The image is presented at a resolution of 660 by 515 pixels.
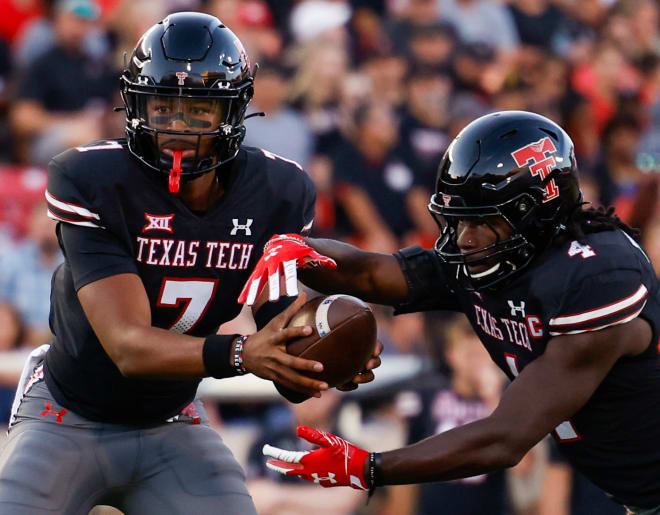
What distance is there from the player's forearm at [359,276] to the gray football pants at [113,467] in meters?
0.63

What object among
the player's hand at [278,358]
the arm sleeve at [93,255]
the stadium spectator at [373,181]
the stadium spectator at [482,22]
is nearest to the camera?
the player's hand at [278,358]

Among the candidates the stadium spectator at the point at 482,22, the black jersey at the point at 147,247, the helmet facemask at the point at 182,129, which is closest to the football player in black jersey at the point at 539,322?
the black jersey at the point at 147,247

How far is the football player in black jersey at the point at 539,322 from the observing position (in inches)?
120

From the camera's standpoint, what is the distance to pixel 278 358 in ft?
9.48

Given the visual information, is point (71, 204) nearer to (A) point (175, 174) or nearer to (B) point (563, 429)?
(A) point (175, 174)

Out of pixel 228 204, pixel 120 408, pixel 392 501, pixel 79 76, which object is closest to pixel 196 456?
pixel 120 408

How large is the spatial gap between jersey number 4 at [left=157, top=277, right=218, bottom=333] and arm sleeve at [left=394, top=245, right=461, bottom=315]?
0.70 metres

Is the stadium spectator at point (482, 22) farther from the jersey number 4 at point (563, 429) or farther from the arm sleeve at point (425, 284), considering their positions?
the jersey number 4 at point (563, 429)

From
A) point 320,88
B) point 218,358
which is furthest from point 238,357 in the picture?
point 320,88

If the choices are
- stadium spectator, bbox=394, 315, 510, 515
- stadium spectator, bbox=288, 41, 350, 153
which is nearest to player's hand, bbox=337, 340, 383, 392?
stadium spectator, bbox=394, 315, 510, 515

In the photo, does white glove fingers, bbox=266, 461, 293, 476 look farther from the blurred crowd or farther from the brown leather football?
the blurred crowd

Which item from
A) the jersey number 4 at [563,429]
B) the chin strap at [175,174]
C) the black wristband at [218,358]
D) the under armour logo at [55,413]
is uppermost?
the chin strap at [175,174]

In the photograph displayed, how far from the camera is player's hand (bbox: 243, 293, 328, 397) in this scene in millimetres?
2891

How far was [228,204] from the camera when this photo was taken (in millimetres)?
3387
